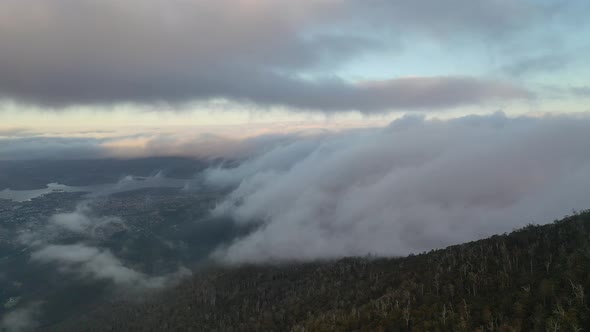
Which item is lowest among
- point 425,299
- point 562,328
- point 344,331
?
point 344,331

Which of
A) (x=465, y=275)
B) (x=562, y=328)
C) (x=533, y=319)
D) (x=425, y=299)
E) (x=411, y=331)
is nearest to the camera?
(x=562, y=328)

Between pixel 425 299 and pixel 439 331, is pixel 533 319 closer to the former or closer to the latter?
pixel 439 331

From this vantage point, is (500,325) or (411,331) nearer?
(500,325)

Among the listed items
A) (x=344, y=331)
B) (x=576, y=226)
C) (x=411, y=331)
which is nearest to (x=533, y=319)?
(x=411, y=331)

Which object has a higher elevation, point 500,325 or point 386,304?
point 500,325

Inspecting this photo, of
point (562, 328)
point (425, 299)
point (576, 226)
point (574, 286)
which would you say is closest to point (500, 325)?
point (562, 328)

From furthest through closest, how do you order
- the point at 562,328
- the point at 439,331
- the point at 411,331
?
the point at 411,331, the point at 439,331, the point at 562,328

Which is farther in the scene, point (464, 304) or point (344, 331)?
point (344, 331)

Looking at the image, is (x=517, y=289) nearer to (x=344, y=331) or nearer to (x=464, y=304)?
(x=464, y=304)

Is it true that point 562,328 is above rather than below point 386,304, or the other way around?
above
